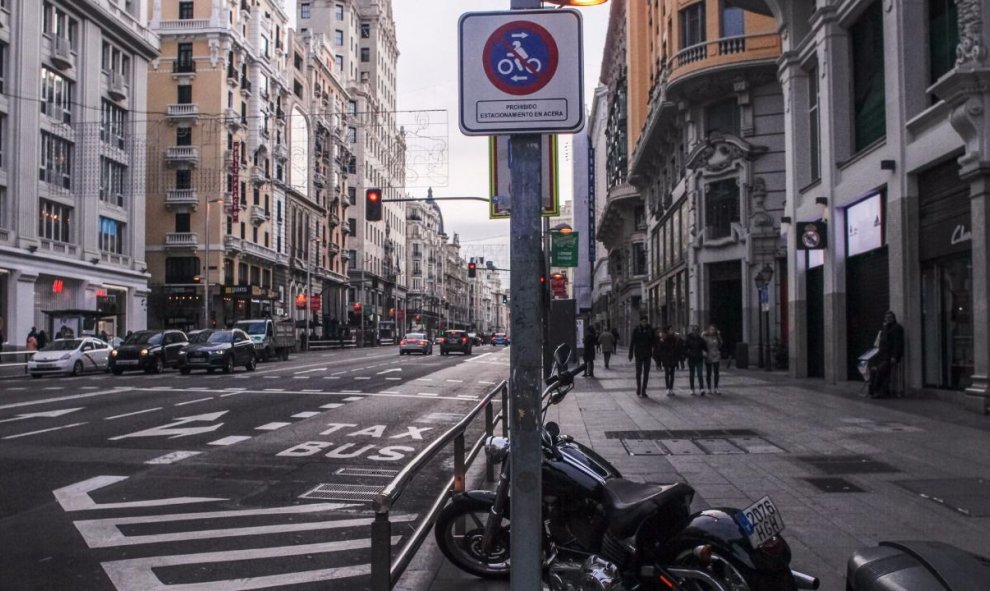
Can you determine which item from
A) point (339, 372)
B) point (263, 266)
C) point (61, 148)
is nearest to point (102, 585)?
point (339, 372)

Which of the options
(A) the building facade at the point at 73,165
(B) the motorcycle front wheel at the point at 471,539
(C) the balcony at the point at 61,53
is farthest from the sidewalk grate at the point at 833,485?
(C) the balcony at the point at 61,53

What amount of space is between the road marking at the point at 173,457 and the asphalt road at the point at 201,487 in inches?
1.5

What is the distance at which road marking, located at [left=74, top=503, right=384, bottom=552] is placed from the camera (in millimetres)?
6539

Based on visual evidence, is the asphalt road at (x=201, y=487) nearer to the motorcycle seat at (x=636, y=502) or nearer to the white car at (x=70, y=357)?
the motorcycle seat at (x=636, y=502)

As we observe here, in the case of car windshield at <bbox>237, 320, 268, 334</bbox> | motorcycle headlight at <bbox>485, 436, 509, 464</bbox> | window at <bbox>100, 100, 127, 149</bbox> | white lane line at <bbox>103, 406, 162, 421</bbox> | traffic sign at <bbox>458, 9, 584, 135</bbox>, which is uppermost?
window at <bbox>100, 100, 127, 149</bbox>

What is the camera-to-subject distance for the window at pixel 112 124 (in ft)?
153

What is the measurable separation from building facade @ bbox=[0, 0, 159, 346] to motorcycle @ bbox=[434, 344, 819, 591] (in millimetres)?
38021

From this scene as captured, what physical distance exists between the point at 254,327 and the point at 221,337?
12492 mm

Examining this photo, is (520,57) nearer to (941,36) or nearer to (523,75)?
(523,75)

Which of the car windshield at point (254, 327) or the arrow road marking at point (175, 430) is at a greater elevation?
the car windshield at point (254, 327)

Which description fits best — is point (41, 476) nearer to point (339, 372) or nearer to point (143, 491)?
point (143, 491)

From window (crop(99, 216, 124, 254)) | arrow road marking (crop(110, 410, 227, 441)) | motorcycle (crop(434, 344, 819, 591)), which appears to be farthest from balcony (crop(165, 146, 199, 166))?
motorcycle (crop(434, 344, 819, 591))

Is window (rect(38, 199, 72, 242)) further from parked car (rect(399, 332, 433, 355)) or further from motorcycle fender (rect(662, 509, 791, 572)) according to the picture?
motorcycle fender (rect(662, 509, 791, 572))

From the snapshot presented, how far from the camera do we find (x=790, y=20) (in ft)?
79.8
